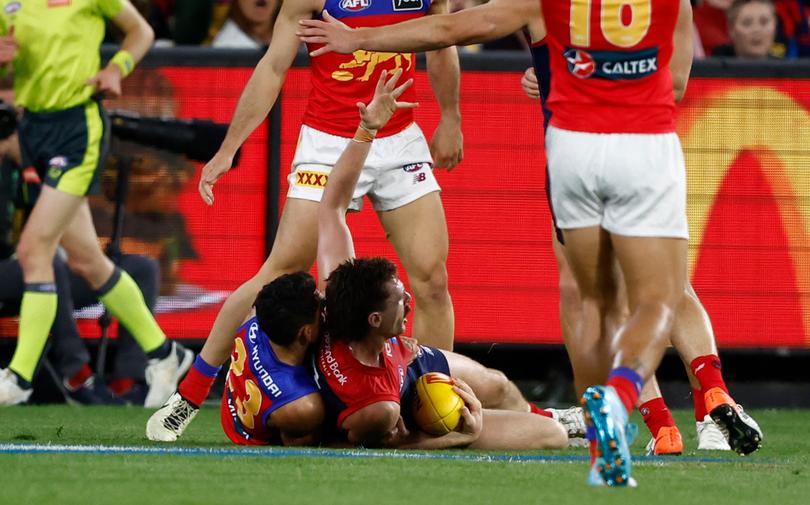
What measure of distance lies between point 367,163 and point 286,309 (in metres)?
1.61

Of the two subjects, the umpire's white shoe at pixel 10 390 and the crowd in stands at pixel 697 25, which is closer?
the umpire's white shoe at pixel 10 390

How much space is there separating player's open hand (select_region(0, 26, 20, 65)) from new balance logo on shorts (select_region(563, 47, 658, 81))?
15.9 feet

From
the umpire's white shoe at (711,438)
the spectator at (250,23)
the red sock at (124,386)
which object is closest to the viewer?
the umpire's white shoe at (711,438)

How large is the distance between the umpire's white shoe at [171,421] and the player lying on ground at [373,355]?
0.90m

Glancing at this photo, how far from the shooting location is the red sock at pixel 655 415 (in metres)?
7.27

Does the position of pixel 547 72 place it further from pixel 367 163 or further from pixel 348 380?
pixel 348 380

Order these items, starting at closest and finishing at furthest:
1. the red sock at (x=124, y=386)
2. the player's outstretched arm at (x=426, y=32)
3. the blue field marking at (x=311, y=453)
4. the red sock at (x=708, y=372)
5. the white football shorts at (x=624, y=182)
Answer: the white football shorts at (x=624, y=182), the player's outstretched arm at (x=426, y=32), the blue field marking at (x=311, y=453), the red sock at (x=708, y=372), the red sock at (x=124, y=386)

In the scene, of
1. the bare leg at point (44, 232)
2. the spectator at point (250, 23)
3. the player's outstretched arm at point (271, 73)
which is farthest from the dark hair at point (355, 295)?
the spectator at point (250, 23)

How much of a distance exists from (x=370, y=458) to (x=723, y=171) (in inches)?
193

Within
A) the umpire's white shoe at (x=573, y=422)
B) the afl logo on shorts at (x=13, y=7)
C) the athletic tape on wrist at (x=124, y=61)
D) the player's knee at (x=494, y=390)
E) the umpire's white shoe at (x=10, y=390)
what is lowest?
the umpire's white shoe at (x=10, y=390)

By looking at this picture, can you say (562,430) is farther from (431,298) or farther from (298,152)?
(298,152)

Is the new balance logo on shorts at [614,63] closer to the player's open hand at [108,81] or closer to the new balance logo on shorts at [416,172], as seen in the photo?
the new balance logo on shorts at [416,172]

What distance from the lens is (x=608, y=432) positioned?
5266 millimetres

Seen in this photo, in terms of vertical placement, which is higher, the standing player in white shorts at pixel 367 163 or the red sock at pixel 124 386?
the standing player in white shorts at pixel 367 163
